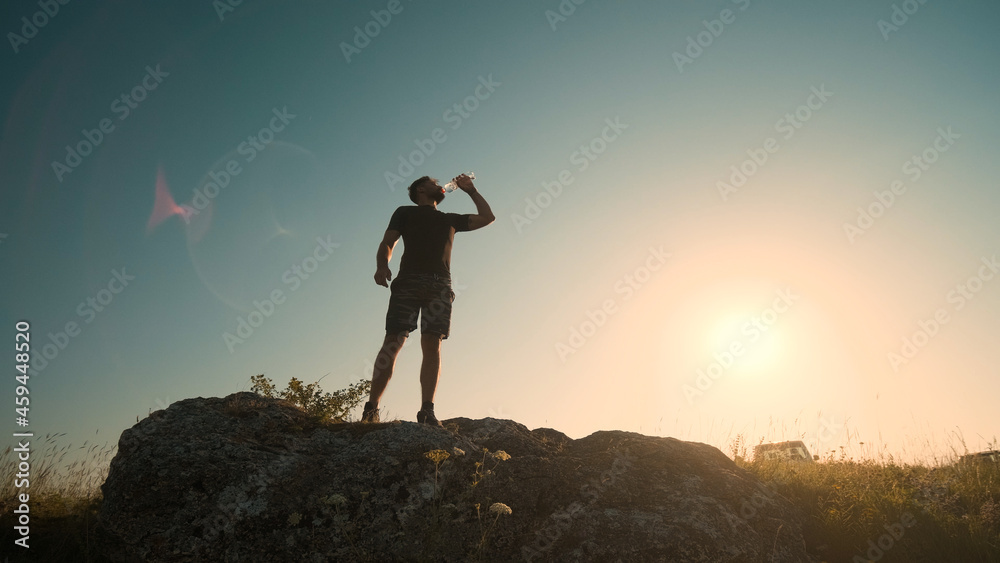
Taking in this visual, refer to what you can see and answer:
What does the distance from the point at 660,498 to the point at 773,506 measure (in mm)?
1033

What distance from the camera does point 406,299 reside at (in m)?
5.27

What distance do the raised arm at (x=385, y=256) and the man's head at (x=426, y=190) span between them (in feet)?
2.11

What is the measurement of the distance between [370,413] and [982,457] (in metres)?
7.76

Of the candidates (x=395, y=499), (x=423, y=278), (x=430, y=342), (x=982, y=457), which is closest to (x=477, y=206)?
(x=423, y=278)

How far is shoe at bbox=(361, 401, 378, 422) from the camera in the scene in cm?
470

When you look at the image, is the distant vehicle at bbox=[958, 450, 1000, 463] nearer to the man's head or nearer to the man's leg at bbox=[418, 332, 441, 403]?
the man's leg at bbox=[418, 332, 441, 403]

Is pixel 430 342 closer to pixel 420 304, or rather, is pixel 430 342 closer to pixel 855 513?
pixel 420 304

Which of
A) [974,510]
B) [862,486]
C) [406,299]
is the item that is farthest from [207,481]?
[974,510]

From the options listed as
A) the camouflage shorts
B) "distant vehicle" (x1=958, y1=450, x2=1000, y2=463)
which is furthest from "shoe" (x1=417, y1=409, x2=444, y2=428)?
"distant vehicle" (x1=958, y1=450, x2=1000, y2=463)

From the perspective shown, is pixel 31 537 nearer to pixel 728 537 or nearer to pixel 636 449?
pixel 636 449

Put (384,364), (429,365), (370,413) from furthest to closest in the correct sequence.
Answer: (429,365), (384,364), (370,413)

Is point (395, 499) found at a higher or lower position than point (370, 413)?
lower

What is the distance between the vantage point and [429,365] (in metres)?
5.12

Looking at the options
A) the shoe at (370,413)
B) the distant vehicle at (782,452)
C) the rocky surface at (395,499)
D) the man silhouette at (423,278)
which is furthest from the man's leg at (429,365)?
the distant vehicle at (782,452)
